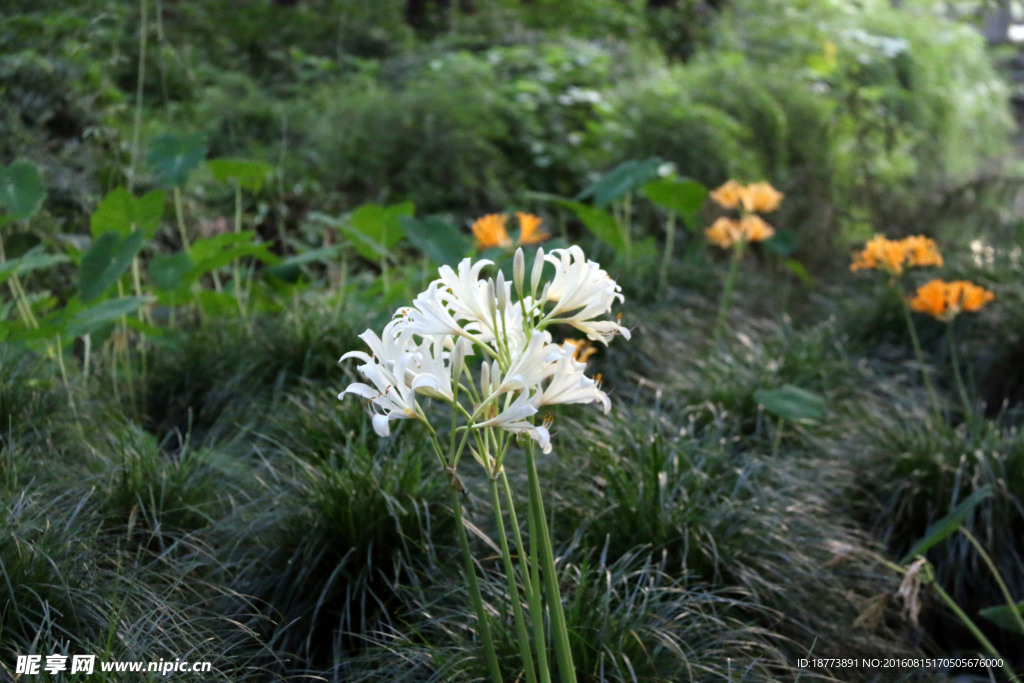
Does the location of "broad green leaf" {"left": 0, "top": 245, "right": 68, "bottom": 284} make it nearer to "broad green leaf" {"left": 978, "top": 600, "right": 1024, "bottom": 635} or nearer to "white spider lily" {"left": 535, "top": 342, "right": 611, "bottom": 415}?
"white spider lily" {"left": 535, "top": 342, "right": 611, "bottom": 415}

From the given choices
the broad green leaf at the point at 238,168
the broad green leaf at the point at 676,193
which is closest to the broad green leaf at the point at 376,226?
the broad green leaf at the point at 238,168

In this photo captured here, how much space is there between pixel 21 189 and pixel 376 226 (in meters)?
1.19

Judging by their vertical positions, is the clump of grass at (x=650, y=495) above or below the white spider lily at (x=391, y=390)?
below

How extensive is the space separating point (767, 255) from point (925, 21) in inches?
259

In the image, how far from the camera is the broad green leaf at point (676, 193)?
12.5 feet

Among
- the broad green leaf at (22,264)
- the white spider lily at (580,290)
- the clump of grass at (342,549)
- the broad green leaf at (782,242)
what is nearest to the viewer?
the white spider lily at (580,290)

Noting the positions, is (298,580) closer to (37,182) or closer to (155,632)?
(155,632)

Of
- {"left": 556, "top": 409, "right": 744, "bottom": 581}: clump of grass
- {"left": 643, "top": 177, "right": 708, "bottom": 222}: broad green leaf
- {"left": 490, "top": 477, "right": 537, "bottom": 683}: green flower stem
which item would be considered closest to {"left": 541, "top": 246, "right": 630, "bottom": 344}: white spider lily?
{"left": 490, "top": 477, "right": 537, "bottom": 683}: green flower stem

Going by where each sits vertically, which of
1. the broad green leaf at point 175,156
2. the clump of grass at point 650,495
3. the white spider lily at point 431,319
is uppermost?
the white spider lily at point 431,319

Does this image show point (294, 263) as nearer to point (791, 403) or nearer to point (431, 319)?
point (791, 403)

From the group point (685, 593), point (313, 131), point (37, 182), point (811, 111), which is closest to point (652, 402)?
point (685, 593)

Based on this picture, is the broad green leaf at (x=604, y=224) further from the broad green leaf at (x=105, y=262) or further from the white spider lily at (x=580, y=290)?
the white spider lily at (x=580, y=290)

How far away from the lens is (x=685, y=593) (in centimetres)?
206

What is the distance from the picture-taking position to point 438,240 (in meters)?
3.23
